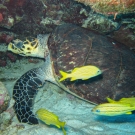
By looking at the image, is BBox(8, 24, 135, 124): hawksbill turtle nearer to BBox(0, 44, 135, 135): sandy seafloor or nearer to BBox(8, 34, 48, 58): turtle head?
BBox(0, 44, 135, 135): sandy seafloor

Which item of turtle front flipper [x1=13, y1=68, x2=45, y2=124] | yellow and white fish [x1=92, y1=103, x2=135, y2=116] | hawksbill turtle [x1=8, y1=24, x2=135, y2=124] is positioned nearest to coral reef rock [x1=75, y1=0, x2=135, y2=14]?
hawksbill turtle [x1=8, y1=24, x2=135, y2=124]

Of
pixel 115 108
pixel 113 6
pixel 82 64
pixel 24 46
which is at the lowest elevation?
pixel 24 46

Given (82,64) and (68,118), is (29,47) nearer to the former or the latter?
(82,64)

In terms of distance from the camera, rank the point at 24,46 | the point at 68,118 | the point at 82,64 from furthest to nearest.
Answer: the point at 24,46, the point at 82,64, the point at 68,118

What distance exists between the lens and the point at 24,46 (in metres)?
4.65

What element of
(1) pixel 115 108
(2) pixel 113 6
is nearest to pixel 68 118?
(1) pixel 115 108

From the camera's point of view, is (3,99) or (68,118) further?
(68,118)

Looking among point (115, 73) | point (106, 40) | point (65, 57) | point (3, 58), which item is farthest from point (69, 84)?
point (3, 58)

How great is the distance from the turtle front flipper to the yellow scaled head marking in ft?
2.57

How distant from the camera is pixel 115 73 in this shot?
136 inches

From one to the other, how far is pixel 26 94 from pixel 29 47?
1542mm

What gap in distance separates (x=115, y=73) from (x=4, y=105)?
87.8 inches

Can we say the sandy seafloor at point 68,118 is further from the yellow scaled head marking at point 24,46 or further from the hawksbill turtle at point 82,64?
the yellow scaled head marking at point 24,46

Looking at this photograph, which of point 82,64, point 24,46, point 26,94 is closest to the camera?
point 82,64
